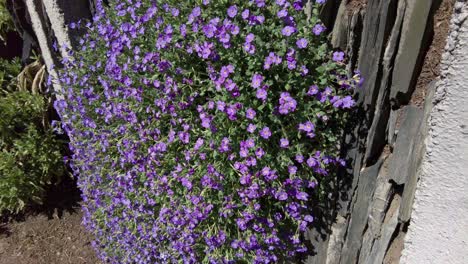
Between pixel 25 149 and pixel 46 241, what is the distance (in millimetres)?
817

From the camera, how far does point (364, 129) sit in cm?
193

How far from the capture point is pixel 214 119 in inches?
78.9

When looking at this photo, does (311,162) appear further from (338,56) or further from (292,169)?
(338,56)

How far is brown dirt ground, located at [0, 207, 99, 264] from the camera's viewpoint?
354 centimetres

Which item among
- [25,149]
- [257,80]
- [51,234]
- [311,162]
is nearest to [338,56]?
[257,80]

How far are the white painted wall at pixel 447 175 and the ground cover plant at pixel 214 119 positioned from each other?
363 mm

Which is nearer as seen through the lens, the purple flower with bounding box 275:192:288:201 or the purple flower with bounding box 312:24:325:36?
the purple flower with bounding box 312:24:325:36

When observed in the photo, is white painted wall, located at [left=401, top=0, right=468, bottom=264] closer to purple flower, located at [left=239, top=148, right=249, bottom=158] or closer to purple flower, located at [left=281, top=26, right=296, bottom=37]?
purple flower, located at [left=281, top=26, right=296, bottom=37]

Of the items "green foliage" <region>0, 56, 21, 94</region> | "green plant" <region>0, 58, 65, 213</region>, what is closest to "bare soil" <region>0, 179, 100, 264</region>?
"green plant" <region>0, 58, 65, 213</region>

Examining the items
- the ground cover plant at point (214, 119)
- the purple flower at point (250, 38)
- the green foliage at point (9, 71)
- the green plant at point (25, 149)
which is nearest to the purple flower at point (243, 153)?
the ground cover plant at point (214, 119)

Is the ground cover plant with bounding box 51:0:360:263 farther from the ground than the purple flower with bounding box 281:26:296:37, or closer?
closer

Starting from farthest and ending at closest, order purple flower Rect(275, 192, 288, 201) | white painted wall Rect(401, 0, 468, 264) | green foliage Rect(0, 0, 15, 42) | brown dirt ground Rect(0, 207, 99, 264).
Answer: green foliage Rect(0, 0, 15, 42), brown dirt ground Rect(0, 207, 99, 264), purple flower Rect(275, 192, 288, 201), white painted wall Rect(401, 0, 468, 264)

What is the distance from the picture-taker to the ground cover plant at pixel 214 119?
1846 millimetres

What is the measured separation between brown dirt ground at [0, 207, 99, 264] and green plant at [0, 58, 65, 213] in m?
0.20
